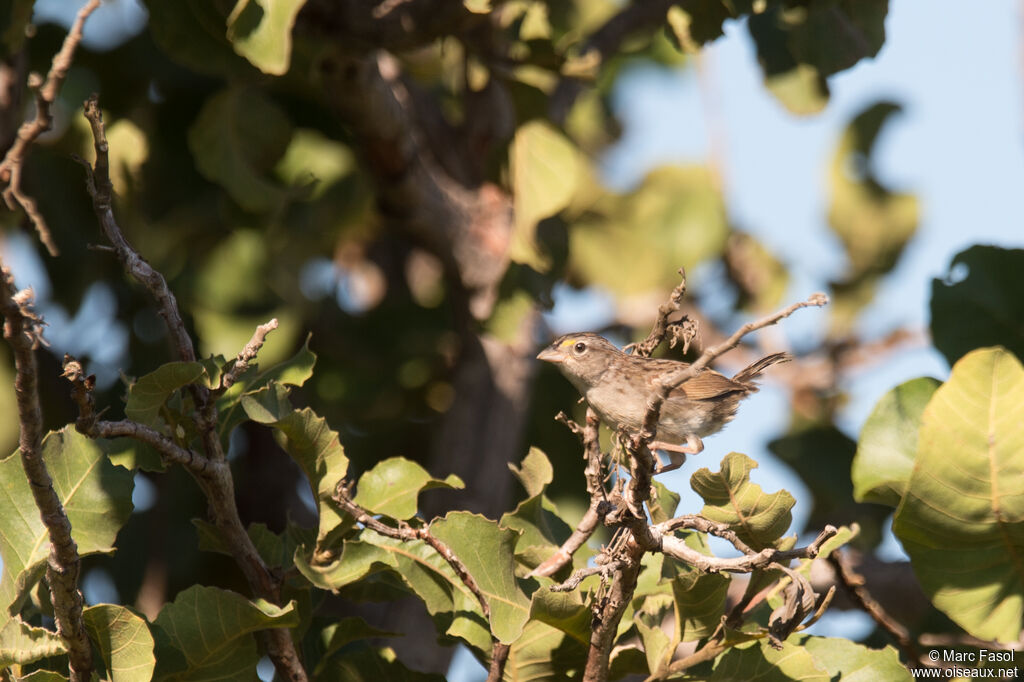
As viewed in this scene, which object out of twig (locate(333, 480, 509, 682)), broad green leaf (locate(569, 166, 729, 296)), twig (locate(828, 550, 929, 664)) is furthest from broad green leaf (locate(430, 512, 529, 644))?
broad green leaf (locate(569, 166, 729, 296))

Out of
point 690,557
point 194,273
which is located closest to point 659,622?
point 690,557

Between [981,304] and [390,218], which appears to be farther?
[390,218]

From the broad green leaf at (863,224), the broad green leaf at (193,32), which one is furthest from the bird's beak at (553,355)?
the broad green leaf at (863,224)

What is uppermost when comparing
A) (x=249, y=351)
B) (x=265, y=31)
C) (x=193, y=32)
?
(x=265, y=31)

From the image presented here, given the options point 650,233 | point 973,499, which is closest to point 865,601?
point 973,499

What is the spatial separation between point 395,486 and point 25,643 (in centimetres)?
87

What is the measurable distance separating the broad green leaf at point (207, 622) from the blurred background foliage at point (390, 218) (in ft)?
4.69

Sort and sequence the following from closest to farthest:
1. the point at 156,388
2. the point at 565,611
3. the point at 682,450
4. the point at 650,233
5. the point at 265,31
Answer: the point at 156,388
the point at 565,611
the point at 265,31
the point at 682,450
the point at 650,233

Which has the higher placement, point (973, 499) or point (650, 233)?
point (973, 499)

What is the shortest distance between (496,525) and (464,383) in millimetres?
2320

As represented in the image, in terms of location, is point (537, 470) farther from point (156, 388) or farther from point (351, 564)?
point (156, 388)

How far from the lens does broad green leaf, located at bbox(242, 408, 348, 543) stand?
241cm

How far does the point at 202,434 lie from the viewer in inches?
89.7

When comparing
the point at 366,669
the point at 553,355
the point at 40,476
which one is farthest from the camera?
the point at 553,355
